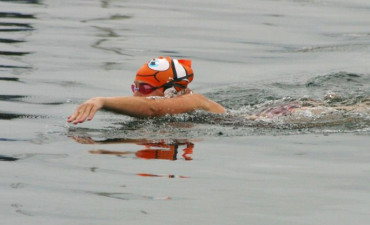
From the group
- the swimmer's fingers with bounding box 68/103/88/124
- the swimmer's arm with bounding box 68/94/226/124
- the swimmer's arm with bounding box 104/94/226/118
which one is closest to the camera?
the swimmer's fingers with bounding box 68/103/88/124

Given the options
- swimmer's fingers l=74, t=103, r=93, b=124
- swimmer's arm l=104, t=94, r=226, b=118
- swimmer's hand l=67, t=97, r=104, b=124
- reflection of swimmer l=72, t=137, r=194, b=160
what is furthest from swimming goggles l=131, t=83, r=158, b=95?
swimmer's fingers l=74, t=103, r=93, b=124

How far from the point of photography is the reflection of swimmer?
28.6ft

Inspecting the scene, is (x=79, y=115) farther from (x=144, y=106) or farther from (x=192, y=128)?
(x=192, y=128)

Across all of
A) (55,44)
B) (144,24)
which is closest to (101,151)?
(55,44)

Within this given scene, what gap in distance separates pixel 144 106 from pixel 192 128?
475mm

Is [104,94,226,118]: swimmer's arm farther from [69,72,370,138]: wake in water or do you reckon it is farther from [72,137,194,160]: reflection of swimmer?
[72,137,194,160]: reflection of swimmer

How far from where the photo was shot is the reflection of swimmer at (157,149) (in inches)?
343

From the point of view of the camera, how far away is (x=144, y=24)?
1777 cm

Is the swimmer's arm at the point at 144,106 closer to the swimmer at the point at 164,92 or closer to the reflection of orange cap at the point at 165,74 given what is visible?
the swimmer at the point at 164,92

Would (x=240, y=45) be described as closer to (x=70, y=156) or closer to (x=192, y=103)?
(x=192, y=103)

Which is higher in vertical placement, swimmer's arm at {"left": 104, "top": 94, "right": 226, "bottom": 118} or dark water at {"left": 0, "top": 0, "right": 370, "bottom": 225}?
swimmer's arm at {"left": 104, "top": 94, "right": 226, "bottom": 118}

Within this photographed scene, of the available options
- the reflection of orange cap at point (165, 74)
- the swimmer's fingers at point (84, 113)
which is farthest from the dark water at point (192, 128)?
the reflection of orange cap at point (165, 74)

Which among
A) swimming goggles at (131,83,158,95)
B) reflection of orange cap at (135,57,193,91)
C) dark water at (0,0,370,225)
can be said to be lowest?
dark water at (0,0,370,225)

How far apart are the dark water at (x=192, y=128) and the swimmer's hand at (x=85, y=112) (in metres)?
0.26
